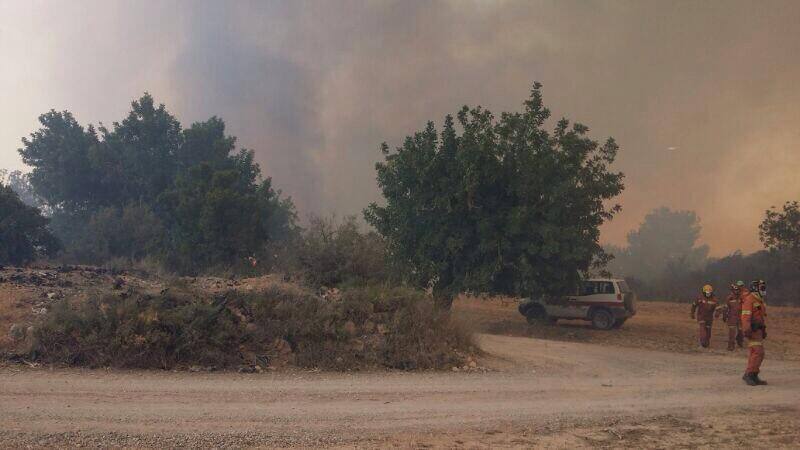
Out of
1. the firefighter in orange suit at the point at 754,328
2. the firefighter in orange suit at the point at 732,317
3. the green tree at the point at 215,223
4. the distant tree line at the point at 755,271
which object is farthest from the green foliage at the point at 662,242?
the firefighter in orange suit at the point at 754,328

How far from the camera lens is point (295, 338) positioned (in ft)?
41.4

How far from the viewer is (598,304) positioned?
77.1 feet

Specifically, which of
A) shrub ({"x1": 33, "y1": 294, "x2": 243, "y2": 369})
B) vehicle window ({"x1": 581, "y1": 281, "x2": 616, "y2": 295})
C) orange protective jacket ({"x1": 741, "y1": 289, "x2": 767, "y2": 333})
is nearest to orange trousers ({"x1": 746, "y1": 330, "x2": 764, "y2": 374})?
orange protective jacket ({"x1": 741, "y1": 289, "x2": 767, "y2": 333})

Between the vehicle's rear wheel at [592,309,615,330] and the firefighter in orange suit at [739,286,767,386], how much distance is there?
1108cm

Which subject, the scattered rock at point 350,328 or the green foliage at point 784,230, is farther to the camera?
the green foliage at point 784,230

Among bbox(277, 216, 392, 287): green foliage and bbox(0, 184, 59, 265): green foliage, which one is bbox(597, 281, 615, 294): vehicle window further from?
bbox(0, 184, 59, 265): green foliage

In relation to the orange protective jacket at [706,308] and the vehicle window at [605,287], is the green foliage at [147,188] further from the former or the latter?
the orange protective jacket at [706,308]

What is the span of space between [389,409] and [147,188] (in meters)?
41.8

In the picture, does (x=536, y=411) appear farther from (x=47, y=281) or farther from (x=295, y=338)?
(x=47, y=281)

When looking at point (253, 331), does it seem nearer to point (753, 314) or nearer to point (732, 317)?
point (753, 314)

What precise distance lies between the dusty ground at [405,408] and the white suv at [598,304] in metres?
9.05

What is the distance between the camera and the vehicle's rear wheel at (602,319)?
23219 mm

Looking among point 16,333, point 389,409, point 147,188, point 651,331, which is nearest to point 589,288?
point 651,331

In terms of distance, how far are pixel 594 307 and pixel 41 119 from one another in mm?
47430
